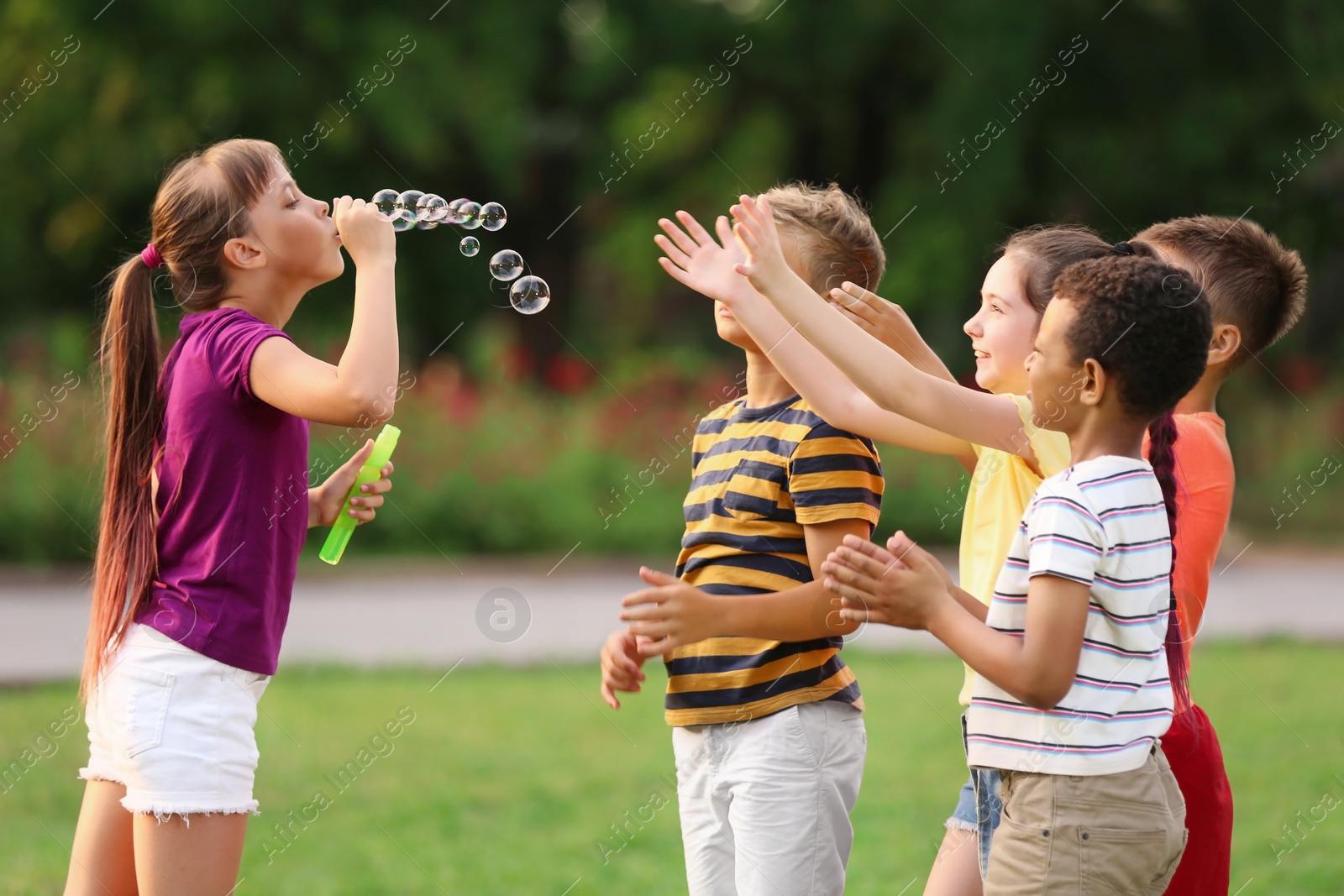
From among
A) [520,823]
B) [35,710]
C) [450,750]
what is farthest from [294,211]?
[35,710]

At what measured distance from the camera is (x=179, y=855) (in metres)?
2.17

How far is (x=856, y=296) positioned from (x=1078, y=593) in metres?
0.83

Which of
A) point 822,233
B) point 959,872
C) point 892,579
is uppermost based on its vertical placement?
point 822,233

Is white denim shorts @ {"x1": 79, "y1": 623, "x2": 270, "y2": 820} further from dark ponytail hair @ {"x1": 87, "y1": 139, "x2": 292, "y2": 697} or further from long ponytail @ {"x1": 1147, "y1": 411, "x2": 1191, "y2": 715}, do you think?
long ponytail @ {"x1": 1147, "y1": 411, "x2": 1191, "y2": 715}

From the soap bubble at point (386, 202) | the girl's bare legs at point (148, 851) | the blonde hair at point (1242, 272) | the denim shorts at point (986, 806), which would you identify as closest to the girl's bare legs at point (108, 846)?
the girl's bare legs at point (148, 851)

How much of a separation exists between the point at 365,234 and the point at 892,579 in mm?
1175

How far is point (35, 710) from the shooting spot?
618 centimetres

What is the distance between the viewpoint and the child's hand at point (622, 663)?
2531mm

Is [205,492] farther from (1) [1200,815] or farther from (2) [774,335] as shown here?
(1) [1200,815]

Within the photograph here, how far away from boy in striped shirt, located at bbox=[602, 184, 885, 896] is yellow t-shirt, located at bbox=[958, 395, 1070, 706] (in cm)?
19

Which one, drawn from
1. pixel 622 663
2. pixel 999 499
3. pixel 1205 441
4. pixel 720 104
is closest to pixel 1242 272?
pixel 1205 441

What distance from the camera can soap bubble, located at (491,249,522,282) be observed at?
2.95 metres

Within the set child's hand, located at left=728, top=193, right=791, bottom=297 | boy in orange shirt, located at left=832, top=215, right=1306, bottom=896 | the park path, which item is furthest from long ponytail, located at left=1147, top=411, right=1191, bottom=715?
the park path

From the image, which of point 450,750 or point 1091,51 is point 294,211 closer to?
point 450,750
